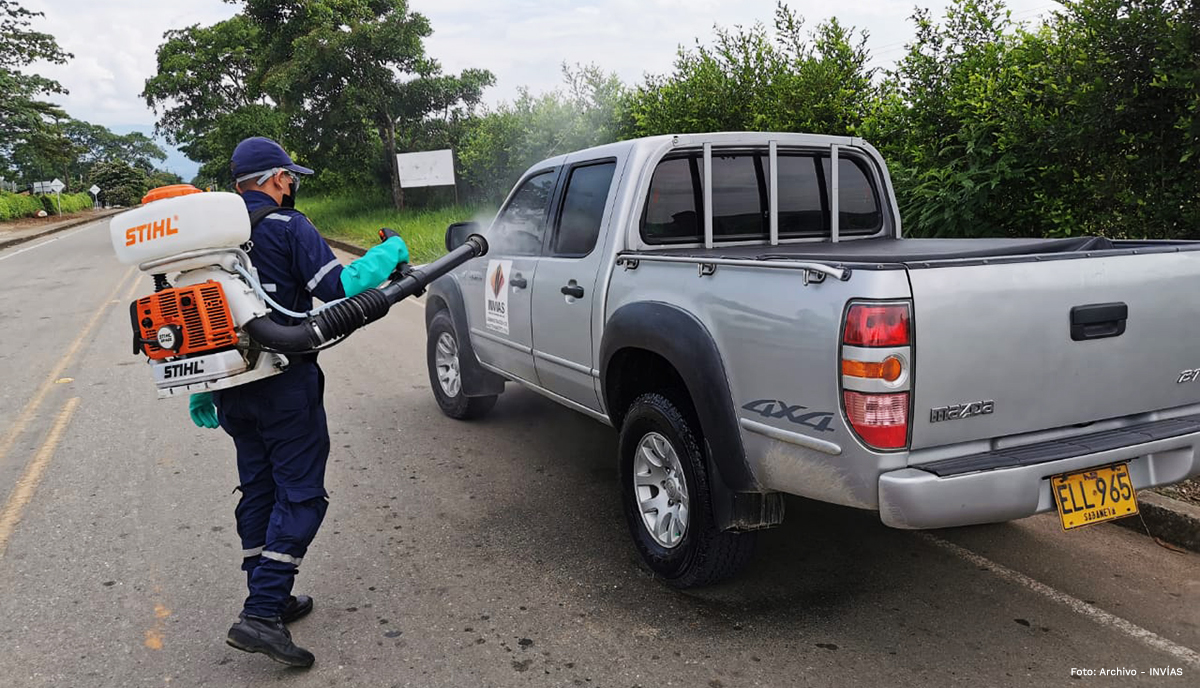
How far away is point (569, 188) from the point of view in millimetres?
4750

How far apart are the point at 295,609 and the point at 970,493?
2566 mm

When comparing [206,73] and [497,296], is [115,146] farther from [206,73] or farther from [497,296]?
[497,296]

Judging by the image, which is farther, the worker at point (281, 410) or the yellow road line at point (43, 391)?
the yellow road line at point (43, 391)

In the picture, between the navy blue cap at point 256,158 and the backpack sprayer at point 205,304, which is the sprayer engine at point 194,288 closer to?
the backpack sprayer at point 205,304

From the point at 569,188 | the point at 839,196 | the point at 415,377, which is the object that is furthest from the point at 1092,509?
the point at 415,377

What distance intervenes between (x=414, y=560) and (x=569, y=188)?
2126 mm

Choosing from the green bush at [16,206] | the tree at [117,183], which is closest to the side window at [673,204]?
the green bush at [16,206]

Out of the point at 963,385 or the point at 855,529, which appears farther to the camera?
the point at 855,529

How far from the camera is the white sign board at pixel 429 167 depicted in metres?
19.4

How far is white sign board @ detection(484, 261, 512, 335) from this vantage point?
5145mm

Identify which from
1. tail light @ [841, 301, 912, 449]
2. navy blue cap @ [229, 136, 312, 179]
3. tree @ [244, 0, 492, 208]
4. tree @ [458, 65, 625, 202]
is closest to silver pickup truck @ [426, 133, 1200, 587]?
tail light @ [841, 301, 912, 449]

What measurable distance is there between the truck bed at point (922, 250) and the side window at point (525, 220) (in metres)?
1.01

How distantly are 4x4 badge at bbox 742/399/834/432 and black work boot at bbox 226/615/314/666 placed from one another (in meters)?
1.83

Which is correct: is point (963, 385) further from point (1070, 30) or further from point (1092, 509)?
point (1070, 30)
